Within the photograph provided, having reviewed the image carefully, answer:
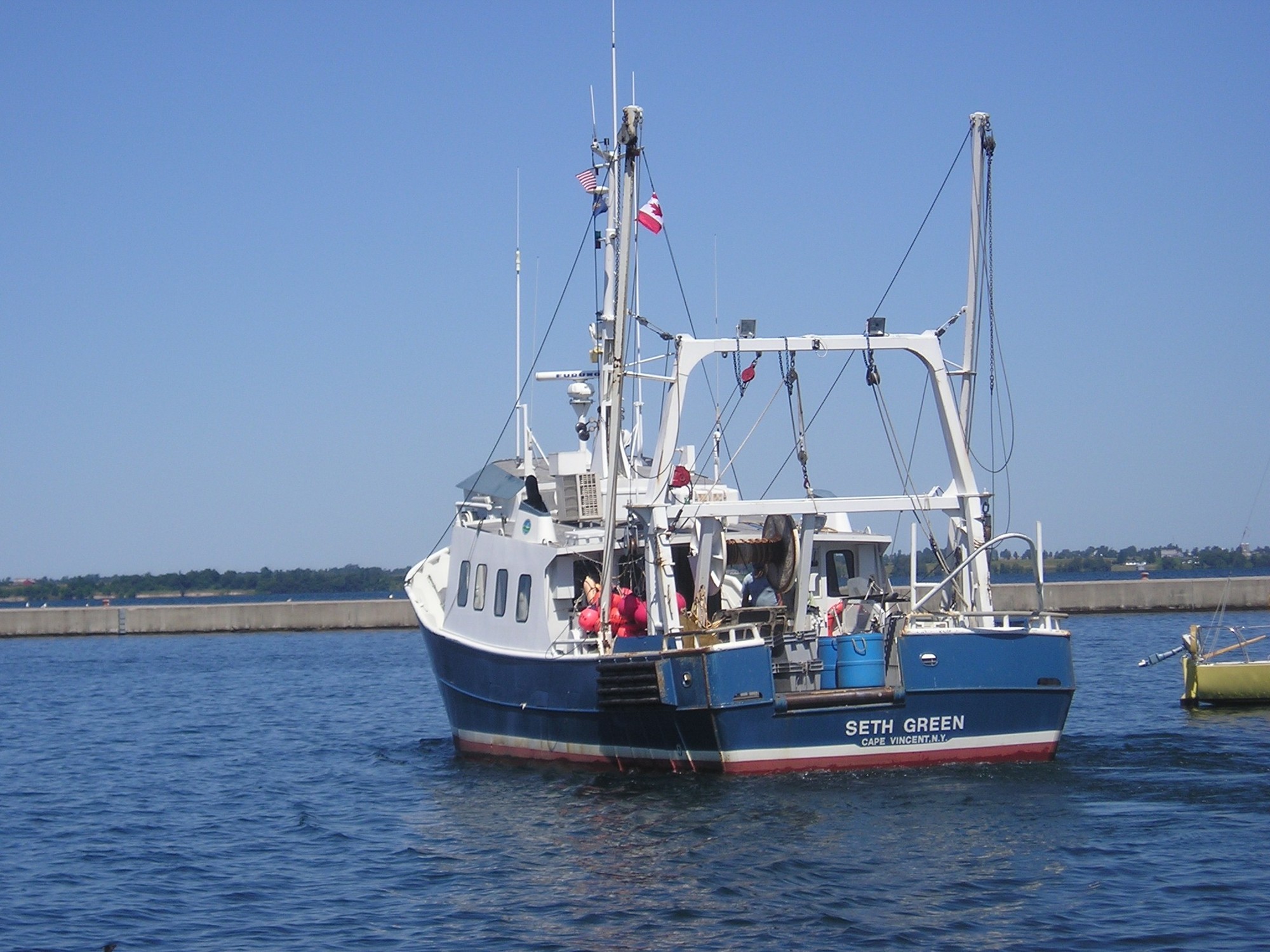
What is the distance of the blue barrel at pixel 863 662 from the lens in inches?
636

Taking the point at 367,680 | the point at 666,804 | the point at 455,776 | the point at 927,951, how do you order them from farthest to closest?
the point at 367,680, the point at 455,776, the point at 666,804, the point at 927,951

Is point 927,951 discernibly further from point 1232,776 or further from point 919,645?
point 1232,776

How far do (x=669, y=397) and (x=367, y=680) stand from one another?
70.5 feet

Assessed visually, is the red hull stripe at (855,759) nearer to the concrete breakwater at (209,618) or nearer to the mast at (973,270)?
the mast at (973,270)

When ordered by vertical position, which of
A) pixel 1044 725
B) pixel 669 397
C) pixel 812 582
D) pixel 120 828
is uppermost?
pixel 669 397

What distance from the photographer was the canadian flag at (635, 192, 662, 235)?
1894 centimetres

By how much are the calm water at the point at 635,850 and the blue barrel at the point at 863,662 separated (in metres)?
1.04

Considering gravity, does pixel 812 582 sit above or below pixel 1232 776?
above

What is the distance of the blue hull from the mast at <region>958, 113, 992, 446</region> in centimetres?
330

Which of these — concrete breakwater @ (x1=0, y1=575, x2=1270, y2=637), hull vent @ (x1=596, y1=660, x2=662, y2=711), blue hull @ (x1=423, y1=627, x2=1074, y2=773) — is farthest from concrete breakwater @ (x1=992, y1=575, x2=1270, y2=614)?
hull vent @ (x1=596, y1=660, x2=662, y2=711)

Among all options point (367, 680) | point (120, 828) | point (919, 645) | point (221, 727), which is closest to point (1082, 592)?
point (367, 680)

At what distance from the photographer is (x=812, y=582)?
787 inches

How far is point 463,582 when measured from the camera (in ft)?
70.2

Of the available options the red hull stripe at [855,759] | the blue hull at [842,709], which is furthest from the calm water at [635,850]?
the blue hull at [842,709]
